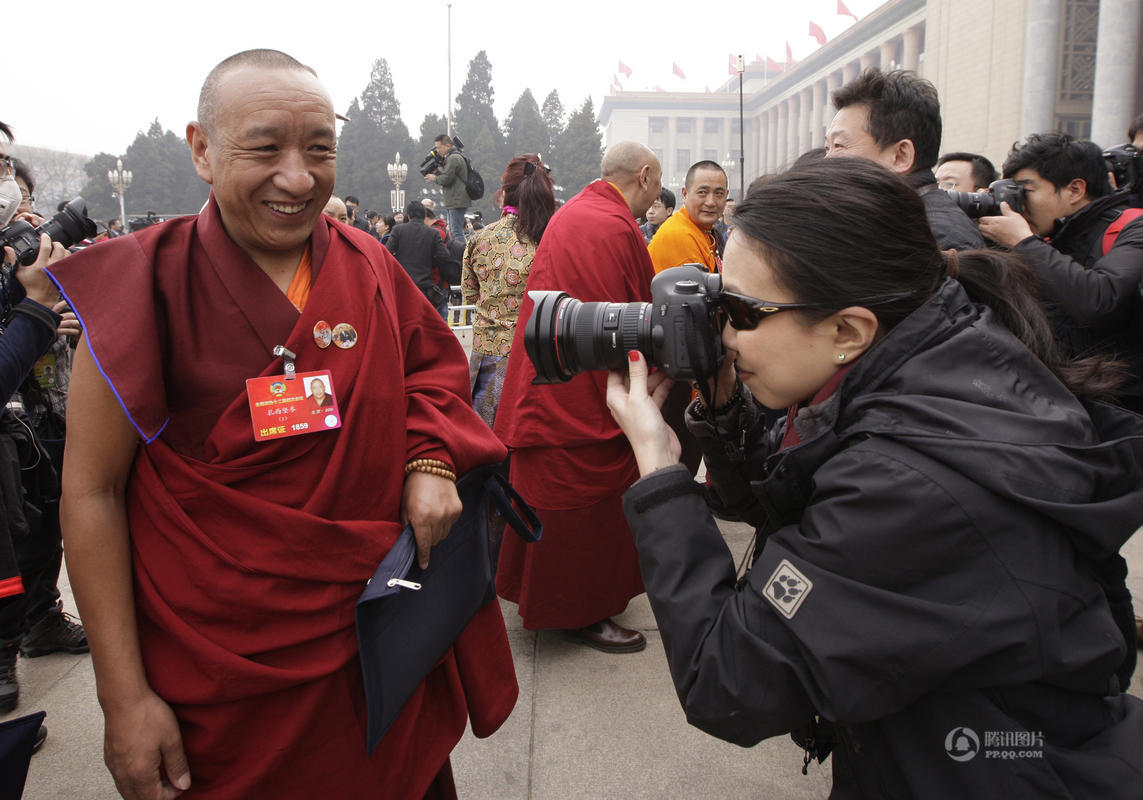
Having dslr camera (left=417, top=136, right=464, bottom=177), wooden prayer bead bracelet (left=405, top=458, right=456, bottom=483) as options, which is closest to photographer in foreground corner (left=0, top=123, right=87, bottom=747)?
wooden prayer bead bracelet (left=405, top=458, right=456, bottom=483)

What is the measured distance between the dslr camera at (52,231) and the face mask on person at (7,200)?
1.4 inches

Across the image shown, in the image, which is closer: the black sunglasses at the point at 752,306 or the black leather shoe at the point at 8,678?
the black sunglasses at the point at 752,306

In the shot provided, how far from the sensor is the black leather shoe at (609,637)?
301 centimetres

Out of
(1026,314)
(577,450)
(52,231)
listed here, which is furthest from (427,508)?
(52,231)

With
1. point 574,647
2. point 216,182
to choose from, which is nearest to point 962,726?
point 216,182

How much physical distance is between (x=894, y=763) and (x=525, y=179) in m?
3.30

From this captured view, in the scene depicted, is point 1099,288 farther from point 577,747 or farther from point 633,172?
point 577,747

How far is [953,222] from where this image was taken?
6.96 feet

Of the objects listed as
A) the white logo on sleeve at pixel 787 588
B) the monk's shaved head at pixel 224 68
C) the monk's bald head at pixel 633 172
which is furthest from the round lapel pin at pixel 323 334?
the monk's bald head at pixel 633 172

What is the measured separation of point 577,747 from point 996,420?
6.24 ft

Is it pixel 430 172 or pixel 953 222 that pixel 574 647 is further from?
pixel 430 172

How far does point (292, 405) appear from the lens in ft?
4.29

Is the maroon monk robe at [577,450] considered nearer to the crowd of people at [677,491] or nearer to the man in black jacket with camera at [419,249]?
the crowd of people at [677,491]

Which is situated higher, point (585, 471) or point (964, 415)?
point (964, 415)
